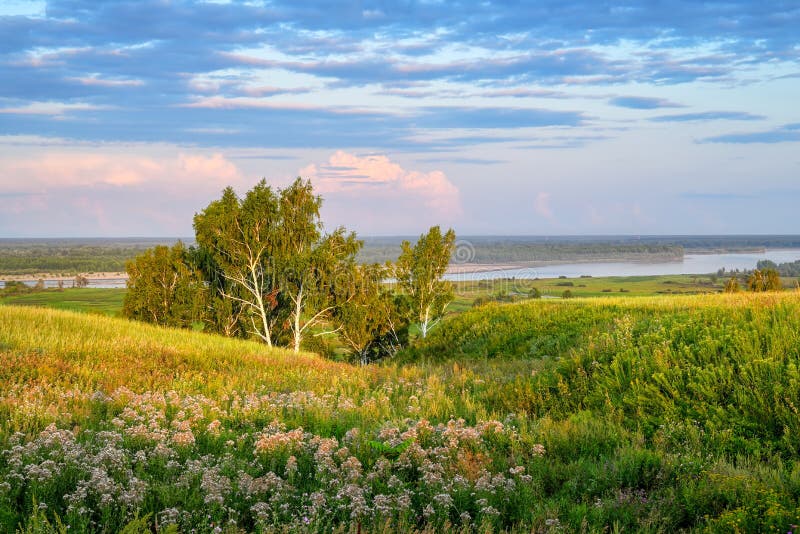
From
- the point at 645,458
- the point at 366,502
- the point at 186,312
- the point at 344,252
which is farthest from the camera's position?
the point at 186,312

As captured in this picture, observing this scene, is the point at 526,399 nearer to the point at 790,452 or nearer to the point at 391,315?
the point at 790,452

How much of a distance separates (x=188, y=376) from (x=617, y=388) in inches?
295

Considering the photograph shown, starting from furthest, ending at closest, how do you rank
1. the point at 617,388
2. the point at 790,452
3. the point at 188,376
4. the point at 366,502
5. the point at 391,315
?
1. the point at 391,315
2. the point at 188,376
3. the point at 617,388
4. the point at 790,452
5. the point at 366,502

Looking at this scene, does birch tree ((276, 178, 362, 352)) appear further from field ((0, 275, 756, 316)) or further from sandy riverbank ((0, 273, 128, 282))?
sandy riverbank ((0, 273, 128, 282))

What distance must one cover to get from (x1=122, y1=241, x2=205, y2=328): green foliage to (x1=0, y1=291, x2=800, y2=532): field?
118ft

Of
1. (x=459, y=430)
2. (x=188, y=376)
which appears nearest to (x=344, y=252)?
(x=188, y=376)

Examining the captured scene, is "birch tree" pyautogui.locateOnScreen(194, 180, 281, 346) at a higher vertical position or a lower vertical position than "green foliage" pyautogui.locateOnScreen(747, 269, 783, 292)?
higher

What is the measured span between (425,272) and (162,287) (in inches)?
905

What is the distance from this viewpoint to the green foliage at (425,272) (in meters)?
51.8

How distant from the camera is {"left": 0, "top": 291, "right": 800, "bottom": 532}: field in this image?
16.1 ft

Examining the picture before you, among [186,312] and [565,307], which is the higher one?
[565,307]

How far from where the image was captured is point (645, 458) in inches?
252

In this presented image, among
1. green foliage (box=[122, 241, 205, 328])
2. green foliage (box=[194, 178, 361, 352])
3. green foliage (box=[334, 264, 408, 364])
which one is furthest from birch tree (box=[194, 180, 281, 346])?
green foliage (box=[122, 241, 205, 328])

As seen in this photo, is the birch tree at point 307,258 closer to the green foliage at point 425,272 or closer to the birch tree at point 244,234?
the birch tree at point 244,234
